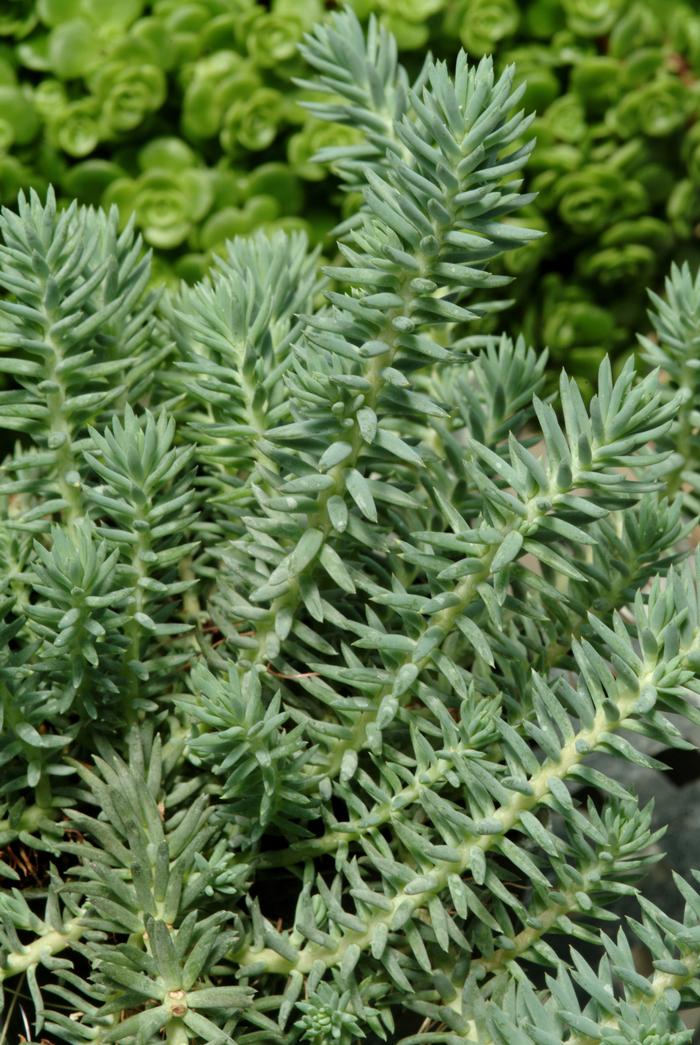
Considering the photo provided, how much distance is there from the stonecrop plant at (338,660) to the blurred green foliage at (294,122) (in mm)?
937

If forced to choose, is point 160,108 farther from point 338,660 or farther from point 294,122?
point 338,660

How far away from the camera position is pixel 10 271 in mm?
720

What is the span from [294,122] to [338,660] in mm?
1176

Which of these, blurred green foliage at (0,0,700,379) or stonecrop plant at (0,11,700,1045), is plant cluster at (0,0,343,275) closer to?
blurred green foliage at (0,0,700,379)

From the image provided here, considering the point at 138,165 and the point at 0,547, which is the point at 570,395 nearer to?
the point at 0,547

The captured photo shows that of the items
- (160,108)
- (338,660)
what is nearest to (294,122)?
(160,108)

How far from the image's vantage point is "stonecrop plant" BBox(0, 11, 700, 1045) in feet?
2.09

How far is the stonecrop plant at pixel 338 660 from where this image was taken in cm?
64

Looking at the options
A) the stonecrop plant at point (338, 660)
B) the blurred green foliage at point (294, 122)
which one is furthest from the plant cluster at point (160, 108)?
the stonecrop plant at point (338, 660)

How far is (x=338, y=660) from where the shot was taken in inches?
31.3

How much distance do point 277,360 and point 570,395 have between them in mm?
226

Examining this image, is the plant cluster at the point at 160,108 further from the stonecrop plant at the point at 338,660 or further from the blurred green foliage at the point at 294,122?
the stonecrop plant at the point at 338,660

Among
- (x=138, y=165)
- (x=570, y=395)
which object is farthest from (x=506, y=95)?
(x=138, y=165)

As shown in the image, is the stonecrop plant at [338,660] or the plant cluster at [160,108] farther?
the plant cluster at [160,108]
